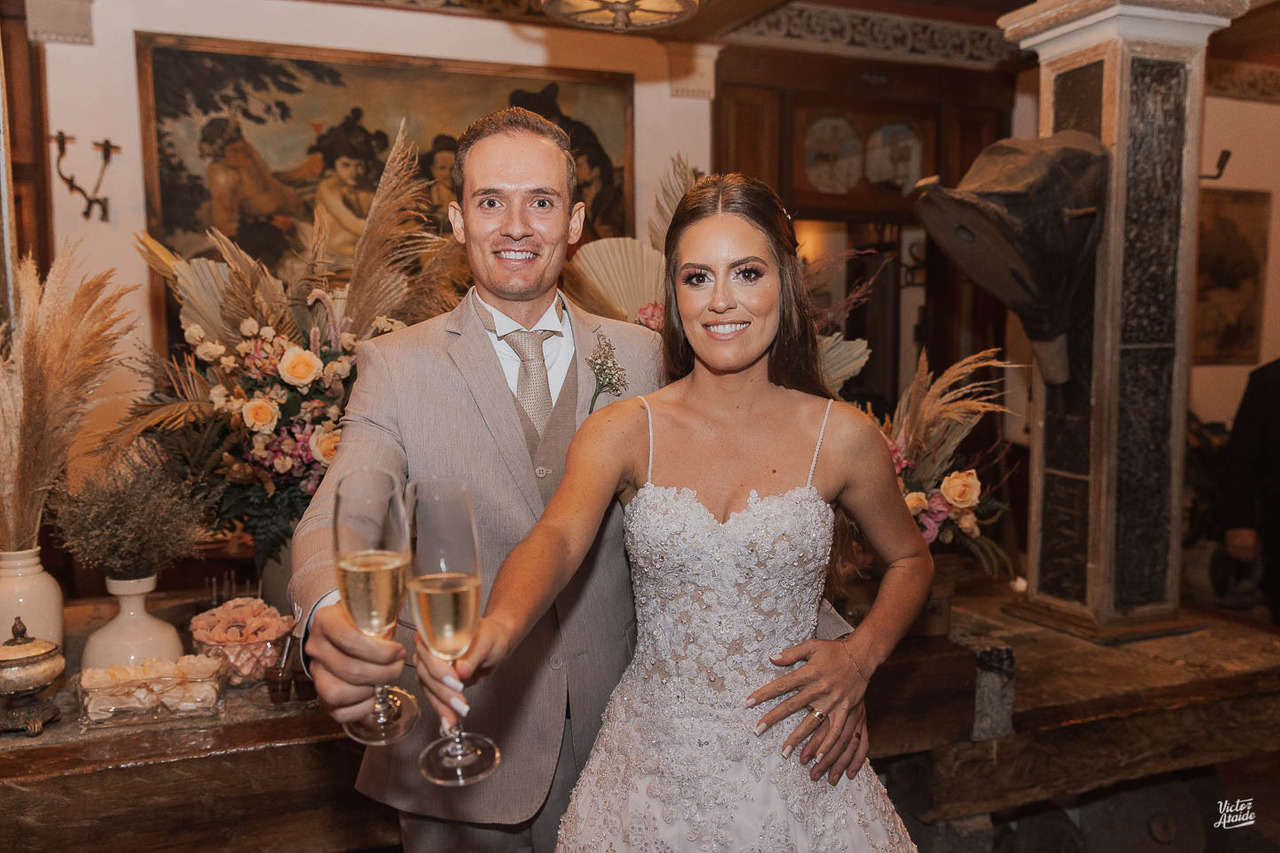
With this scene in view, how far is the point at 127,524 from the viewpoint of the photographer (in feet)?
7.73

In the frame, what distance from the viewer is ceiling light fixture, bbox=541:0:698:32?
3242 millimetres

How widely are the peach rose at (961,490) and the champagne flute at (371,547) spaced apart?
1914 mm

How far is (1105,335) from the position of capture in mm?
3543

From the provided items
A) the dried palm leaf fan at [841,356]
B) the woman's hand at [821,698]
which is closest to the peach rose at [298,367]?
the dried palm leaf fan at [841,356]

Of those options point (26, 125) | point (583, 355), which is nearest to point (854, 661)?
point (583, 355)

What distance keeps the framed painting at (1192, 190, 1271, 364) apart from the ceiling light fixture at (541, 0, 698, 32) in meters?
5.42

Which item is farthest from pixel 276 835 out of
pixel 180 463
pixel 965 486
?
pixel 965 486

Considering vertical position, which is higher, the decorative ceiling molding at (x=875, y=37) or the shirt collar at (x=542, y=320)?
the decorative ceiling molding at (x=875, y=37)

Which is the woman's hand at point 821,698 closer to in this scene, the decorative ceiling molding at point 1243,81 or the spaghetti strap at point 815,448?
the spaghetti strap at point 815,448

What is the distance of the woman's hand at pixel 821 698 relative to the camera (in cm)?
162

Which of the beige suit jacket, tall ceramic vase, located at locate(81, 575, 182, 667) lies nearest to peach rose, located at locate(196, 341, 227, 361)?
tall ceramic vase, located at locate(81, 575, 182, 667)

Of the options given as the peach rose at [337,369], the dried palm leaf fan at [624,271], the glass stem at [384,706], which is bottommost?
the glass stem at [384,706]

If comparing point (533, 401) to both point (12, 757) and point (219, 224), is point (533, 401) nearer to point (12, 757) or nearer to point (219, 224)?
point (12, 757)

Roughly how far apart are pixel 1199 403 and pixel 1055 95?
179 inches
